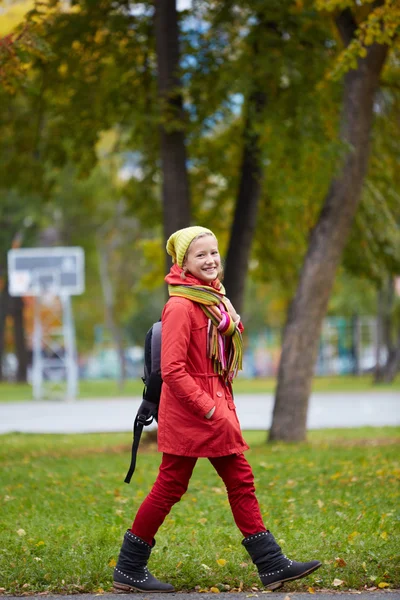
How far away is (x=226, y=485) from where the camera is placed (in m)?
5.40

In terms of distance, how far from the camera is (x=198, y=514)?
7.95 metres

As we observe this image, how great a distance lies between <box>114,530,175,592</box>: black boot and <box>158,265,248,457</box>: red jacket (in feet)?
1.83

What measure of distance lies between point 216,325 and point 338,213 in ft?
27.3

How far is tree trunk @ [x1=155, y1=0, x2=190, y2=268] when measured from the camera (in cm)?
1359

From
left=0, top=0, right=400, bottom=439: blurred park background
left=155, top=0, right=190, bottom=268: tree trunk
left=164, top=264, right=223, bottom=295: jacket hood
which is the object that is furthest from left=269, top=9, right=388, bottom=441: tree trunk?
left=164, top=264, right=223, bottom=295: jacket hood

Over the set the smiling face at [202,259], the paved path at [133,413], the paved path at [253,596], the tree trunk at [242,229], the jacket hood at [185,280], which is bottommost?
the paved path at [133,413]

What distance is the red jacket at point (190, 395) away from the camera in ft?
17.0

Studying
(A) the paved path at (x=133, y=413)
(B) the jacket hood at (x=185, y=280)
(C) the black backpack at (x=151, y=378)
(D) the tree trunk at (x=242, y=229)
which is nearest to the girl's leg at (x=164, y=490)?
(C) the black backpack at (x=151, y=378)

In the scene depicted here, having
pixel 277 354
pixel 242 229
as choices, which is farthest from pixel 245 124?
pixel 277 354

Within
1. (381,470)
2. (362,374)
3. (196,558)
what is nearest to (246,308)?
(362,374)

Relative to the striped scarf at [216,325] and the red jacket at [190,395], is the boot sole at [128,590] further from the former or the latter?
the striped scarf at [216,325]

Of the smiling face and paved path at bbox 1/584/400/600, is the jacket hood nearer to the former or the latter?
the smiling face

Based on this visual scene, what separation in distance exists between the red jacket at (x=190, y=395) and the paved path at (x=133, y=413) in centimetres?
1399

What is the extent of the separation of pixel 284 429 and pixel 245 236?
9.79 feet
